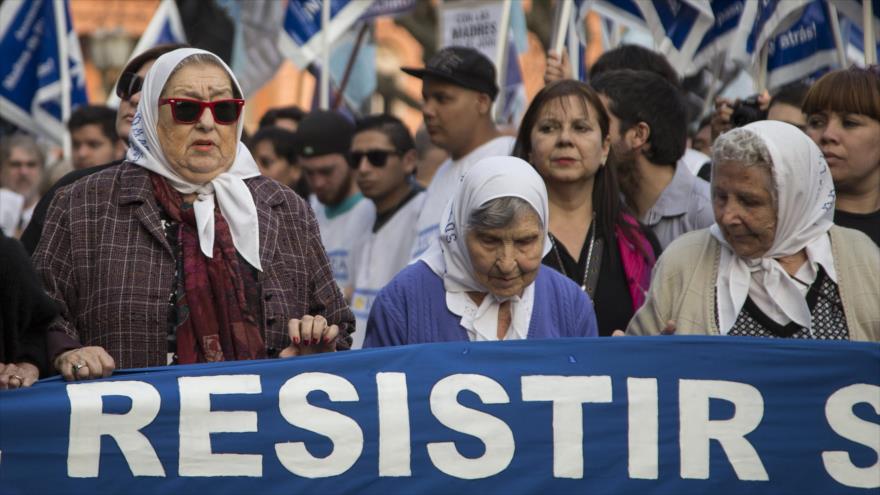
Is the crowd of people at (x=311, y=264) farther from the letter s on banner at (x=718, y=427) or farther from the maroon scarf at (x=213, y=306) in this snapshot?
the letter s on banner at (x=718, y=427)

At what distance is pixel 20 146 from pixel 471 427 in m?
7.40

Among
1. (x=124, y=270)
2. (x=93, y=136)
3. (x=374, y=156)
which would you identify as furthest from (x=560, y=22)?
(x=124, y=270)

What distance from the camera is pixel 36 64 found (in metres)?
12.3

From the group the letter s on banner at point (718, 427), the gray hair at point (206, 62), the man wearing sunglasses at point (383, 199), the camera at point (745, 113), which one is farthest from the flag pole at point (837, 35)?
the gray hair at point (206, 62)

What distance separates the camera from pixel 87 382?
4.63 meters

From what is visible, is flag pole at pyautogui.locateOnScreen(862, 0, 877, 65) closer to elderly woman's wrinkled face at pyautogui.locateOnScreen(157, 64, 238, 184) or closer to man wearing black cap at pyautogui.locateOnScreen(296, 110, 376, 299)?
man wearing black cap at pyautogui.locateOnScreen(296, 110, 376, 299)

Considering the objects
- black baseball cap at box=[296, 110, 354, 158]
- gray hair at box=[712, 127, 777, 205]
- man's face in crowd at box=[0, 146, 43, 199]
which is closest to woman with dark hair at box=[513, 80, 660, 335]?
gray hair at box=[712, 127, 777, 205]

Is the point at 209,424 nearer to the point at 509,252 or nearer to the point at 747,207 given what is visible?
the point at 509,252

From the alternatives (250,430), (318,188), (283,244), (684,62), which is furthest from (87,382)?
(684,62)

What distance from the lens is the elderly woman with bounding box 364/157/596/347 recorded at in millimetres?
5027

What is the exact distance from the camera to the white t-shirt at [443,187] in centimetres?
744

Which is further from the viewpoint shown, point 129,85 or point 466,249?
point 129,85

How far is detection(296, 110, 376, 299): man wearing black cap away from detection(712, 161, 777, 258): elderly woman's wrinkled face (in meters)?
3.86

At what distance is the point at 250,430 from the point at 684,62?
491 cm
